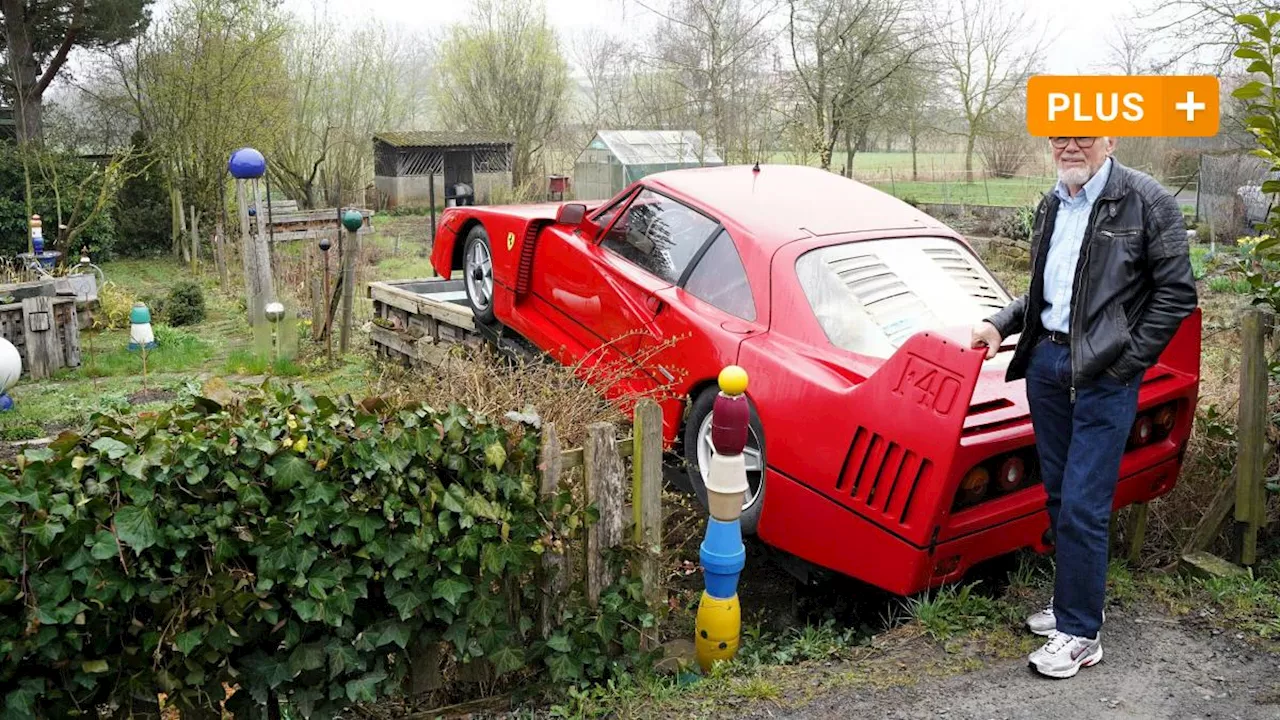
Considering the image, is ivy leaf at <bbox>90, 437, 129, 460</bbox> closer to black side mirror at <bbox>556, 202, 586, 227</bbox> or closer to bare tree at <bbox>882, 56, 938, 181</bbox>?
black side mirror at <bbox>556, 202, 586, 227</bbox>

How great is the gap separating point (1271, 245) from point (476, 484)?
12.1 ft

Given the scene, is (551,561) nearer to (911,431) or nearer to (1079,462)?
(911,431)

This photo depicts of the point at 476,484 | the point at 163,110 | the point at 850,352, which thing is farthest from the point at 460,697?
the point at 163,110

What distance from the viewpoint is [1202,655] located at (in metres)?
4.09

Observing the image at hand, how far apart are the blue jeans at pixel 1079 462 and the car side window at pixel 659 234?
2242mm

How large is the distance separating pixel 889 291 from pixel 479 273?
11.4 ft

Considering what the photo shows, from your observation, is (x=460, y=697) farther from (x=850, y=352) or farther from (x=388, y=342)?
(x=388, y=342)

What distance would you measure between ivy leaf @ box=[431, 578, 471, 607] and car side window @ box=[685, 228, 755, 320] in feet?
6.99

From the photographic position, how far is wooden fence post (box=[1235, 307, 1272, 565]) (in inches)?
184

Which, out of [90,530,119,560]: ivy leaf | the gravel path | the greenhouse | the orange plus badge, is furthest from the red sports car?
the greenhouse

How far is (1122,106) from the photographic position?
419 cm

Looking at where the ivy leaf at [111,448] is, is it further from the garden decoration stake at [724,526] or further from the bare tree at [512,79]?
the bare tree at [512,79]

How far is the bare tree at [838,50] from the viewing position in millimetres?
20219

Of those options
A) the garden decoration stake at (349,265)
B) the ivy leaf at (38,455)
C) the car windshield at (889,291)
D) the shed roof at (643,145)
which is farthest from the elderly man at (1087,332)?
the shed roof at (643,145)
